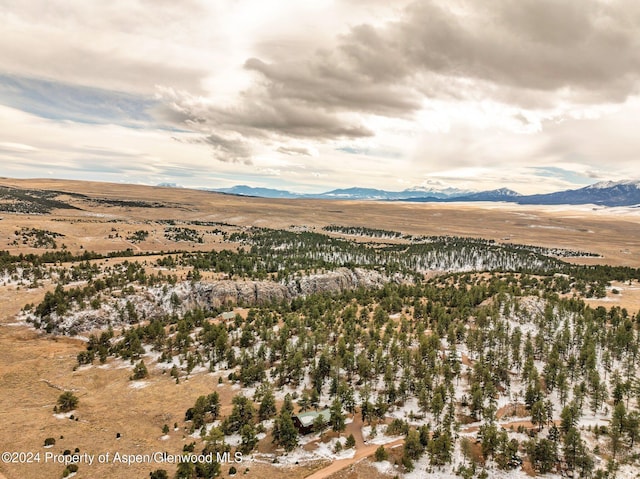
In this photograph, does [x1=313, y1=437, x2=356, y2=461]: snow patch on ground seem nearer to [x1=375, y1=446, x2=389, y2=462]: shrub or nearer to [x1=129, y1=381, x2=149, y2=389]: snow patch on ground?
[x1=375, y1=446, x2=389, y2=462]: shrub

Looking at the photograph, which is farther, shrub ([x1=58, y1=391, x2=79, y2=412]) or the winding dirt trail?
shrub ([x1=58, y1=391, x2=79, y2=412])

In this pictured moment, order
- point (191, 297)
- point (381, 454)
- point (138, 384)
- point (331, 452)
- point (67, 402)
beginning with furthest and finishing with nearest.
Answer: point (191, 297)
point (138, 384)
point (67, 402)
point (331, 452)
point (381, 454)

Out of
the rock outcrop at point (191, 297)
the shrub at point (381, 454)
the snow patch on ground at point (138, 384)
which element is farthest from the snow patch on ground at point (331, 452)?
the rock outcrop at point (191, 297)

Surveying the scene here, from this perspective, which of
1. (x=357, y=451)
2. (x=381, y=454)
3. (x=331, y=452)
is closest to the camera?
(x=381, y=454)

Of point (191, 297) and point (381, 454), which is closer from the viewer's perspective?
point (381, 454)

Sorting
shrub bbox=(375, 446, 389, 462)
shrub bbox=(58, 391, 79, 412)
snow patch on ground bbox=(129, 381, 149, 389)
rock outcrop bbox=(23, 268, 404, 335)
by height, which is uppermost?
rock outcrop bbox=(23, 268, 404, 335)

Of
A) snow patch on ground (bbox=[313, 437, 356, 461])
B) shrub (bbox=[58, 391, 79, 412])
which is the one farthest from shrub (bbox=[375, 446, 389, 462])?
shrub (bbox=[58, 391, 79, 412])

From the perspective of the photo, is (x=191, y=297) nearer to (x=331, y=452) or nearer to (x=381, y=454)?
(x=331, y=452)

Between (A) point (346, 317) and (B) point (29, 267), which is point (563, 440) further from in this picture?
(B) point (29, 267)

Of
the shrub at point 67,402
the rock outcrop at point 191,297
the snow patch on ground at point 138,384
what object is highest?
the rock outcrop at point 191,297

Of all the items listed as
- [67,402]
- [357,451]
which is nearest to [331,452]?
[357,451]

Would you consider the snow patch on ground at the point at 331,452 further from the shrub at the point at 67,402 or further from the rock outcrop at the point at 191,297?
the rock outcrop at the point at 191,297
